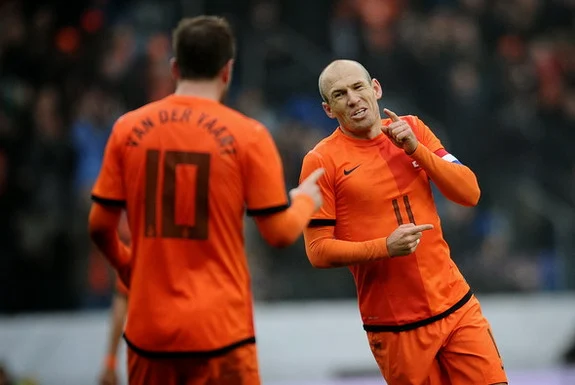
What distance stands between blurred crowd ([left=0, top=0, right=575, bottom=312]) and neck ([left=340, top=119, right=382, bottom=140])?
5.09 metres

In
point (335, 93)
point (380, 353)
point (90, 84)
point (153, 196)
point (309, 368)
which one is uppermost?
point (90, 84)

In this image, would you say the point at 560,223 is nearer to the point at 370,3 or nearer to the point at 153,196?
the point at 370,3

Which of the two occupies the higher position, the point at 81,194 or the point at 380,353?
the point at 81,194

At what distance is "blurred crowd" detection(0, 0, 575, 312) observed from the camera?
947cm

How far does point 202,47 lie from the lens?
354 centimetres

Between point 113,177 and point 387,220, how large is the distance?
1.39m

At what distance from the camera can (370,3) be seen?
10.9m

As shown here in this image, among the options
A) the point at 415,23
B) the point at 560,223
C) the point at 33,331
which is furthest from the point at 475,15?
the point at 33,331

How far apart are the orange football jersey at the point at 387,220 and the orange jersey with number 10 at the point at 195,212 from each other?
A: 936 mm

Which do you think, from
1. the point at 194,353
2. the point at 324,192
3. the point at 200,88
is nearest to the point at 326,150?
the point at 324,192

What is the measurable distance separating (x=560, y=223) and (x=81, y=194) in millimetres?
5044

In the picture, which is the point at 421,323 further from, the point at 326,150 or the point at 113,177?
the point at 113,177

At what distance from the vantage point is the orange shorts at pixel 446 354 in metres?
4.35

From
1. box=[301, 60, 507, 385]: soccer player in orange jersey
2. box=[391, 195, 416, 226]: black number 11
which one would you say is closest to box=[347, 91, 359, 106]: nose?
box=[301, 60, 507, 385]: soccer player in orange jersey
